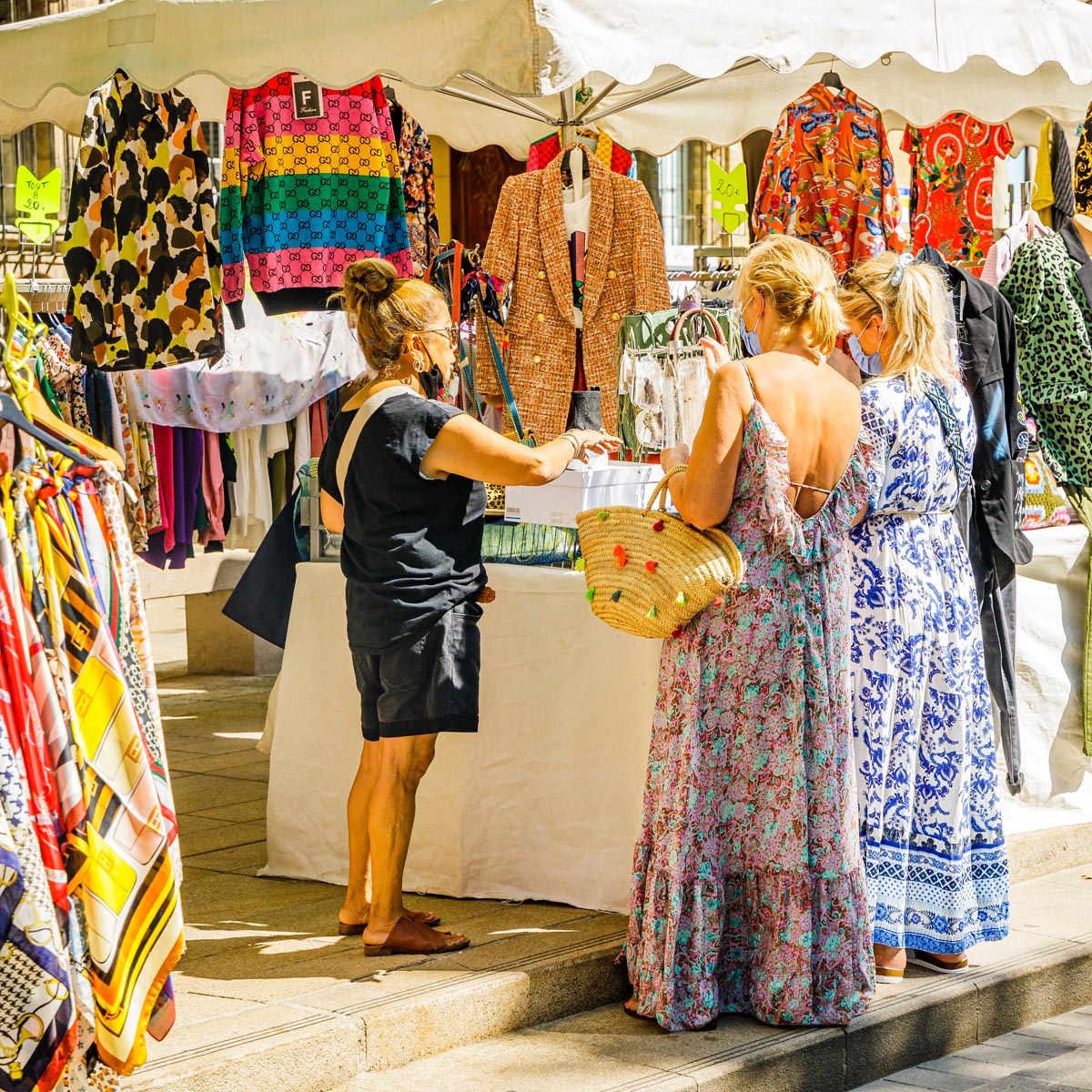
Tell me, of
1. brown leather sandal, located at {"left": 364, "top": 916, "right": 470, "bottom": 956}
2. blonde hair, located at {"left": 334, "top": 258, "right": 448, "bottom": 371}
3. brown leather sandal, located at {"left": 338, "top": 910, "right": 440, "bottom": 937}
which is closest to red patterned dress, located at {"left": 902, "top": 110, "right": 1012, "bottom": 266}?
blonde hair, located at {"left": 334, "top": 258, "right": 448, "bottom": 371}

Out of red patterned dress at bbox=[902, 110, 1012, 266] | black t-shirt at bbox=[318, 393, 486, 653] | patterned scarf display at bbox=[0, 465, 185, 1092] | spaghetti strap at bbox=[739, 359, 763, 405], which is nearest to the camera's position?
patterned scarf display at bbox=[0, 465, 185, 1092]

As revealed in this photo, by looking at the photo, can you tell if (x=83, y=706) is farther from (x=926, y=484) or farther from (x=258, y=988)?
(x=926, y=484)

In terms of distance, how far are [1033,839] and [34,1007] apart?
3.48 meters

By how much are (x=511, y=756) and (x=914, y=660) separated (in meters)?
1.14

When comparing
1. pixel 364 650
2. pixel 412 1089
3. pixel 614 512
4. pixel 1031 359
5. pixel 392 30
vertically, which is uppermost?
pixel 392 30

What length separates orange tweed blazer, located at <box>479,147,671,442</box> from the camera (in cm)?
587

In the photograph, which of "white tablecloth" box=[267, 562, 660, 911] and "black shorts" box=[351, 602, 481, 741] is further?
"white tablecloth" box=[267, 562, 660, 911]

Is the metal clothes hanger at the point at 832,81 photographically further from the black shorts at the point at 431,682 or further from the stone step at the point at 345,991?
the stone step at the point at 345,991

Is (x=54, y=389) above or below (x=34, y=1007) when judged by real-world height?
above

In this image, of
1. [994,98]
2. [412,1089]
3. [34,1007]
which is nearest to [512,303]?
[994,98]

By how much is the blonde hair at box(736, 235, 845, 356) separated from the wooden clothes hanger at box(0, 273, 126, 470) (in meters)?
1.58

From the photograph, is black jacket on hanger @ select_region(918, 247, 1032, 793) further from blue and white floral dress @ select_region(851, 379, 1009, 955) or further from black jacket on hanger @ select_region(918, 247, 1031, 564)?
blue and white floral dress @ select_region(851, 379, 1009, 955)

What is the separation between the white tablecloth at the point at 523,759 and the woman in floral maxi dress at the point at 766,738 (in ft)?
1.60

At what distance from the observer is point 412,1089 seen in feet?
11.6
